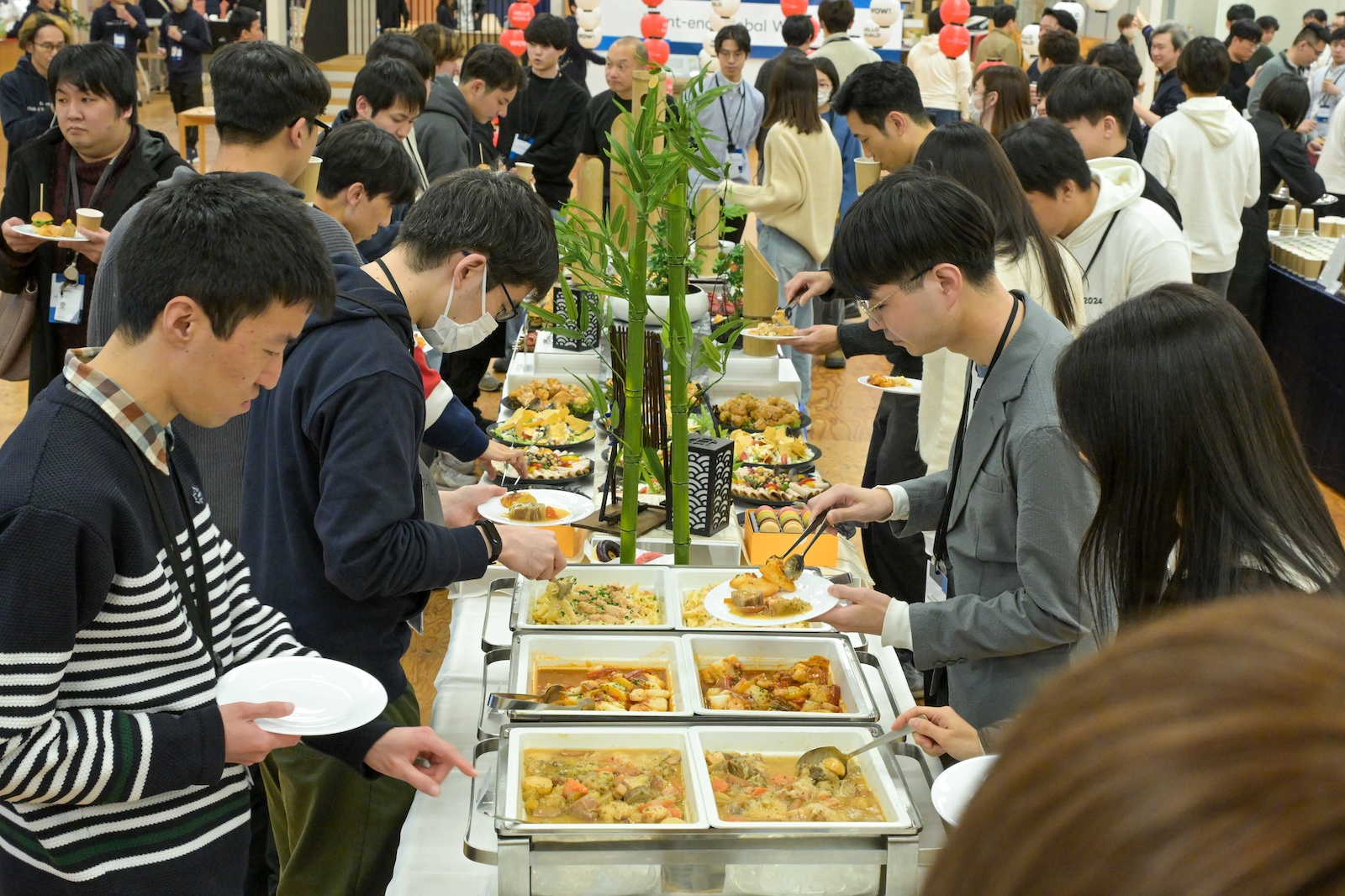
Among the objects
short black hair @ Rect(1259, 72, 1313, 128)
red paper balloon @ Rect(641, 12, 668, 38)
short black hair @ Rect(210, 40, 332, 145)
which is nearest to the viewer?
short black hair @ Rect(210, 40, 332, 145)

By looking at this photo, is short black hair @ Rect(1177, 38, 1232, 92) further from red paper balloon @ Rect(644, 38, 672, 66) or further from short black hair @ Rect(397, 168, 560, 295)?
short black hair @ Rect(397, 168, 560, 295)

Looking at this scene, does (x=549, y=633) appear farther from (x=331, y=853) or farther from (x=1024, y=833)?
(x=1024, y=833)

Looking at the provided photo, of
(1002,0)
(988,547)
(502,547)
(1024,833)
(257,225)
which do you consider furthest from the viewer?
(1002,0)

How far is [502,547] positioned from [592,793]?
0.52 meters

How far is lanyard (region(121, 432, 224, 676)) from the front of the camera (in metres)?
1.36

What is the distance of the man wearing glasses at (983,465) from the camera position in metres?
1.72

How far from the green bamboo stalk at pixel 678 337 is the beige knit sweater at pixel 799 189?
3.31m

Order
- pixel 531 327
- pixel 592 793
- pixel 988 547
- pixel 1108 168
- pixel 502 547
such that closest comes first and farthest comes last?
pixel 592 793 → pixel 988 547 → pixel 502 547 → pixel 1108 168 → pixel 531 327

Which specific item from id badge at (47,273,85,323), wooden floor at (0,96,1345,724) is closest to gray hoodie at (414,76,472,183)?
wooden floor at (0,96,1345,724)

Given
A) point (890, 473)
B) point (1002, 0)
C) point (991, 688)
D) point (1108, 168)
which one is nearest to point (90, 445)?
point (991, 688)

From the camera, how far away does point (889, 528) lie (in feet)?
11.5

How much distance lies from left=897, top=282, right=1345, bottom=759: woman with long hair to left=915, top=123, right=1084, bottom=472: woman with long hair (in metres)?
1.10

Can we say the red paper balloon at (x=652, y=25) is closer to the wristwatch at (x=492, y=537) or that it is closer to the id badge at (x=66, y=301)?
the id badge at (x=66, y=301)

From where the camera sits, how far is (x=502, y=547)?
2.05 m
